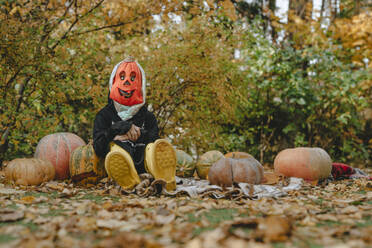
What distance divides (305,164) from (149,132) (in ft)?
7.47

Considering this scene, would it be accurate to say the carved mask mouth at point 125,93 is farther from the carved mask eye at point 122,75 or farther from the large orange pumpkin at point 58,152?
the large orange pumpkin at point 58,152

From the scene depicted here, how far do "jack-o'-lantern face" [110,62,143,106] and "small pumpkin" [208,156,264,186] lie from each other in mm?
1322

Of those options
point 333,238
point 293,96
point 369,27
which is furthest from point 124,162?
point 369,27

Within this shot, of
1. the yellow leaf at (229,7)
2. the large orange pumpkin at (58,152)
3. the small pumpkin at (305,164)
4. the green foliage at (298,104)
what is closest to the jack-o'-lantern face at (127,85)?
the large orange pumpkin at (58,152)

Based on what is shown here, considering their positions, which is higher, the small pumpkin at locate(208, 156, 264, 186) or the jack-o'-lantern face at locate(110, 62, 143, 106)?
the jack-o'-lantern face at locate(110, 62, 143, 106)

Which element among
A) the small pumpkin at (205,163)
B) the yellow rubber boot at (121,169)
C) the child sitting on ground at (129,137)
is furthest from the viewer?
the small pumpkin at (205,163)

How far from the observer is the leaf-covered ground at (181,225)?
1.62 m

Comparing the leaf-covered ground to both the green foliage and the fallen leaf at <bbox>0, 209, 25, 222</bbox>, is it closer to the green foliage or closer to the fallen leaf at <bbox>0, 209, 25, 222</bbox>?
the fallen leaf at <bbox>0, 209, 25, 222</bbox>

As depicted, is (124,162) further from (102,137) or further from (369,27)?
(369,27)

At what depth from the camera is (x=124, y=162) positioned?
337 centimetres

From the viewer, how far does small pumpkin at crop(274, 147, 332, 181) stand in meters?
4.53

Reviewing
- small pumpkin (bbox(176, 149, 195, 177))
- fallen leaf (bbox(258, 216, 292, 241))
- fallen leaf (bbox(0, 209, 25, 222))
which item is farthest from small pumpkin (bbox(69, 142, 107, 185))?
fallen leaf (bbox(258, 216, 292, 241))

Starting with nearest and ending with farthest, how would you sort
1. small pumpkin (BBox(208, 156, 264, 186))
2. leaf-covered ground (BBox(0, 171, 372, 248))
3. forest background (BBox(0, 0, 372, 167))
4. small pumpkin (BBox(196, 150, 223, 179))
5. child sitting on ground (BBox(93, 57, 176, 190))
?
leaf-covered ground (BBox(0, 171, 372, 248)) < child sitting on ground (BBox(93, 57, 176, 190)) < small pumpkin (BBox(208, 156, 264, 186)) < forest background (BBox(0, 0, 372, 167)) < small pumpkin (BBox(196, 150, 223, 179))

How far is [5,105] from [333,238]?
4.63 m
